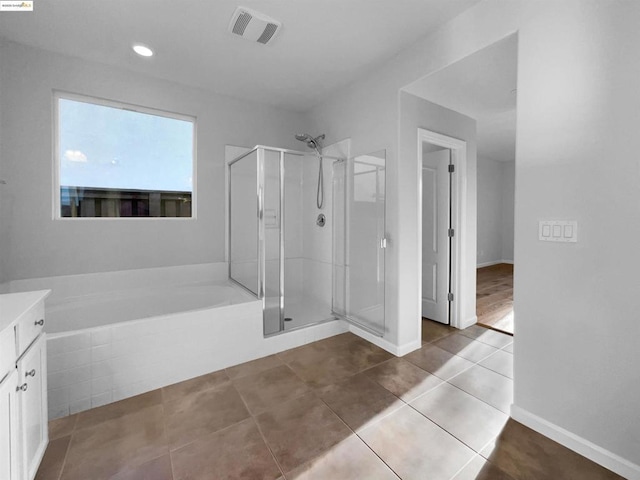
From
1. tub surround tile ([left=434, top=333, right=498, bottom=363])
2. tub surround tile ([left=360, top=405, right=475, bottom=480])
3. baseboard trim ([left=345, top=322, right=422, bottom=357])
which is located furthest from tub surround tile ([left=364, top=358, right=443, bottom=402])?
tub surround tile ([left=434, top=333, right=498, bottom=363])

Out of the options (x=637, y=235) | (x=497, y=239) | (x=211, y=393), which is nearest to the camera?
(x=637, y=235)

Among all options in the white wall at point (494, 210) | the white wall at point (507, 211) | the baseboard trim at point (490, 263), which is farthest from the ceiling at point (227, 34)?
the white wall at point (507, 211)

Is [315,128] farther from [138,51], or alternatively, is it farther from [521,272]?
[521,272]

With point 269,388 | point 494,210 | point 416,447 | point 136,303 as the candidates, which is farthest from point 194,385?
point 494,210

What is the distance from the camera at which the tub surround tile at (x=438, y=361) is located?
2.24 m

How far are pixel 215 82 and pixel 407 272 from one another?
106 inches

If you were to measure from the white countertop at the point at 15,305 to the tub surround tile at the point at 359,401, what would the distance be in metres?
1.63

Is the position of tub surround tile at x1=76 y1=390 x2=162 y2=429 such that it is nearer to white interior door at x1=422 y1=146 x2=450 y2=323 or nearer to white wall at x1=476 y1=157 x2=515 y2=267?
white interior door at x1=422 y1=146 x2=450 y2=323

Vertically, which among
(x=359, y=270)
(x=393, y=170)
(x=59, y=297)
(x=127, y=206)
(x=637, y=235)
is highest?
(x=393, y=170)

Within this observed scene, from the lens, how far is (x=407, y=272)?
2.55 meters

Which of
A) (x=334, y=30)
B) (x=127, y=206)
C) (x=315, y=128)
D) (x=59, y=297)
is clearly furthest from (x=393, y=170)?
(x=59, y=297)

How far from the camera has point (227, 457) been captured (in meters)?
1.45

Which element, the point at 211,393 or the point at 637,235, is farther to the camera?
the point at 211,393

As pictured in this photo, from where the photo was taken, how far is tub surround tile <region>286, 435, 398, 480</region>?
1.33 m
